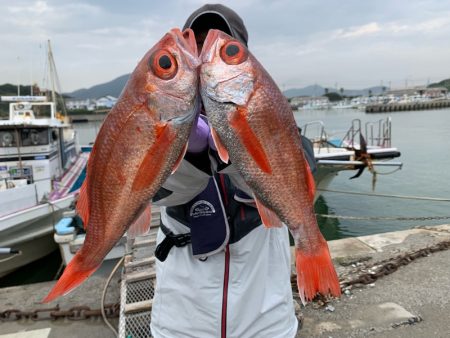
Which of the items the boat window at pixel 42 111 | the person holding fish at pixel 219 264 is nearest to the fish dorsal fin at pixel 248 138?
the person holding fish at pixel 219 264

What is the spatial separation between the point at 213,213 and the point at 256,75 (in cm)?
85

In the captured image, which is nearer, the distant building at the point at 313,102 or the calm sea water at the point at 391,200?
the calm sea water at the point at 391,200

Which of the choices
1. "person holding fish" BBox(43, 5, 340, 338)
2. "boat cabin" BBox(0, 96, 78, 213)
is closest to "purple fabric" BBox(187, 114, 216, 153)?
"person holding fish" BBox(43, 5, 340, 338)

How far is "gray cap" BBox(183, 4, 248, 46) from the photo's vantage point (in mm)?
2002

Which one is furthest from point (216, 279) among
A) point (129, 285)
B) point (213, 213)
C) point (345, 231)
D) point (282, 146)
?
point (345, 231)

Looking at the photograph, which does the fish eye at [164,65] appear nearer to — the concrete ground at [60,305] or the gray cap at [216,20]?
the gray cap at [216,20]

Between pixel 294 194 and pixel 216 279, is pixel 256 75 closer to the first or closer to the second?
pixel 294 194

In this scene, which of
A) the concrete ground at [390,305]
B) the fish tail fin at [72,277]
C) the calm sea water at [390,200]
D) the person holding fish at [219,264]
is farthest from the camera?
the calm sea water at [390,200]

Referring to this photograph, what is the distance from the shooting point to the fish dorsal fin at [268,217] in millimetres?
1623

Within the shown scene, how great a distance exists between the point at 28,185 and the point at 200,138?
320 inches

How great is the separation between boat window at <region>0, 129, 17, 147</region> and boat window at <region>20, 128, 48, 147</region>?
0.19m

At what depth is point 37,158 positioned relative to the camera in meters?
9.70

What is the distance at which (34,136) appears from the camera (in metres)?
9.73

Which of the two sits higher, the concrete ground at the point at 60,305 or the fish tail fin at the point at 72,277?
the fish tail fin at the point at 72,277
